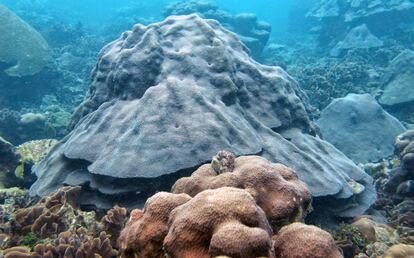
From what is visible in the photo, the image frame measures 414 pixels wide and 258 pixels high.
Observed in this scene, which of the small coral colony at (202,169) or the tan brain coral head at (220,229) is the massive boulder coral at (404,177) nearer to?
the small coral colony at (202,169)

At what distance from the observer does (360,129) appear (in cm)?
906

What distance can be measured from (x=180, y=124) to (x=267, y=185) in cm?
212

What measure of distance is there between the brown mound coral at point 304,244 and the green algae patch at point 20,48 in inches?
562

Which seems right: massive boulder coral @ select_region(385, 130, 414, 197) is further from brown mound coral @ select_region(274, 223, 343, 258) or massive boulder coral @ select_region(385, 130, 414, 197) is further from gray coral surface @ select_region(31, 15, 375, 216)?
brown mound coral @ select_region(274, 223, 343, 258)

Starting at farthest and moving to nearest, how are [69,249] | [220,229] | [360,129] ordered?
1. [360,129]
2. [69,249]
3. [220,229]

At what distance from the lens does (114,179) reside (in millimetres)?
4363

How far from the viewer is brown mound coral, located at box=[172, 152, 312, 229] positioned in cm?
273

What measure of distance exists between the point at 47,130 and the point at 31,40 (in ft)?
25.4

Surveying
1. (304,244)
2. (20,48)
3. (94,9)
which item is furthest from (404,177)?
(94,9)

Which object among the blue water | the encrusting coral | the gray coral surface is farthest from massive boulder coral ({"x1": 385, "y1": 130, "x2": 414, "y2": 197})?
the blue water

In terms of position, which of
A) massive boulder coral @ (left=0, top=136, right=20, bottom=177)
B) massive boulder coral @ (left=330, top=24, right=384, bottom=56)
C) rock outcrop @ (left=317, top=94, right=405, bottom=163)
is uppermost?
massive boulder coral @ (left=0, top=136, right=20, bottom=177)

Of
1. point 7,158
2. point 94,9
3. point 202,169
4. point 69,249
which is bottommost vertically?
point 94,9

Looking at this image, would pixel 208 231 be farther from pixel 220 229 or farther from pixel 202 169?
pixel 202 169

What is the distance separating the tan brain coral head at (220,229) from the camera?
199cm
